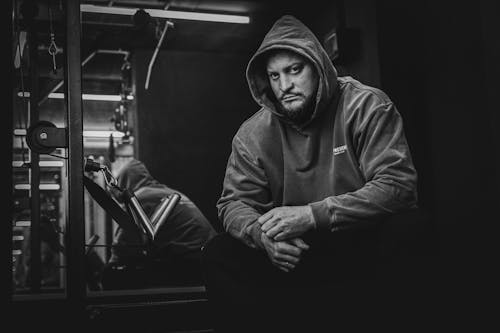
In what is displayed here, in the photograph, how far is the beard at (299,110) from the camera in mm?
2078

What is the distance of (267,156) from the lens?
6.85 feet

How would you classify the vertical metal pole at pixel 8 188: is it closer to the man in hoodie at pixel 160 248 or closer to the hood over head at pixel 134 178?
the man in hoodie at pixel 160 248

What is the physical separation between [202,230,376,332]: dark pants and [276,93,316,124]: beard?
1.55ft

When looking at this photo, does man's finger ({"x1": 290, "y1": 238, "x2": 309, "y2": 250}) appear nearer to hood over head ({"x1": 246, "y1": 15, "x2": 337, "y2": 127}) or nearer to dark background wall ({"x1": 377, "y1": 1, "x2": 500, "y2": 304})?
hood over head ({"x1": 246, "y1": 15, "x2": 337, "y2": 127})

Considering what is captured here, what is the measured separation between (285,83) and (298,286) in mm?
749

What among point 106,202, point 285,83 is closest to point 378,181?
point 285,83

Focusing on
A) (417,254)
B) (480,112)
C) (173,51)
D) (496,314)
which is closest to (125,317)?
(417,254)

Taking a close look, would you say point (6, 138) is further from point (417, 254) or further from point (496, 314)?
point (496, 314)

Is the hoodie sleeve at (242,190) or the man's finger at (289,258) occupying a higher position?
the hoodie sleeve at (242,190)

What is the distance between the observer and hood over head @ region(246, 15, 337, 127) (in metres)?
2.04

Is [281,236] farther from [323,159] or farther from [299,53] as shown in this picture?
[299,53]

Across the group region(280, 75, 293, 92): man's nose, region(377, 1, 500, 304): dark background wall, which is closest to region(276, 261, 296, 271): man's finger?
region(280, 75, 293, 92): man's nose

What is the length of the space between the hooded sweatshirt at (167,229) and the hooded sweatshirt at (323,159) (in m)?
1.54

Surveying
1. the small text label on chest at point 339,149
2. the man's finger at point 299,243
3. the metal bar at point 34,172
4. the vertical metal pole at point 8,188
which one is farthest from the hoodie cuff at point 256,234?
the metal bar at point 34,172
